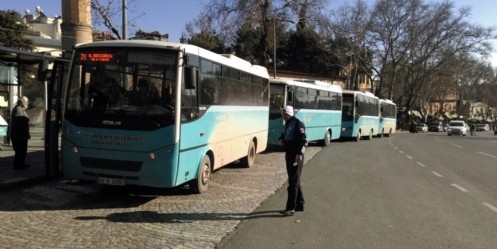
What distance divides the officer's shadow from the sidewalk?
10.7 ft

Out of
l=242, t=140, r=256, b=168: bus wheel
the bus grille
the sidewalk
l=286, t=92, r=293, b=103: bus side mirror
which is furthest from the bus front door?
l=286, t=92, r=293, b=103: bus side mirror

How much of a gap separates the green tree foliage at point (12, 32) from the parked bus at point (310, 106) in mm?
15565

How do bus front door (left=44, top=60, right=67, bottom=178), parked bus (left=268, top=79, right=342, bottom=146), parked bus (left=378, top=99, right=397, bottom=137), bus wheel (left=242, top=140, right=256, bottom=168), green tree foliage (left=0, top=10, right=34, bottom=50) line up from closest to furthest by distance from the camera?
bus front door (left=44, top=60, right=67, bottom=178) → bus wheel (left=242, top=140, right=256, bottom=168) → parked bus (left=268, top=79, right=342, bottom=146) → green tree foliage (left=0, top=10, right=34, bottom=50) → parked bus (left=378, top=99, right=397, bottom=137)

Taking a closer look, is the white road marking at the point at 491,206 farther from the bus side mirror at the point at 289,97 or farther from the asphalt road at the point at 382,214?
the bus side mirror at the point at 289,97

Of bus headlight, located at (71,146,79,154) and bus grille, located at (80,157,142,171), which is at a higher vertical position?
bus headlight, located at (71,146,79,154)

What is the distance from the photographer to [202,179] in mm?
10688

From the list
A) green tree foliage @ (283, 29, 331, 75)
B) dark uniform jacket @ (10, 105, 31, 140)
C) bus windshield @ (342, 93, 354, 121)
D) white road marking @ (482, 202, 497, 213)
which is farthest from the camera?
green tree foliage @ (283, 29, 331, 75)

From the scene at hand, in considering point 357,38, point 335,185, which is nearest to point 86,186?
point 335,185

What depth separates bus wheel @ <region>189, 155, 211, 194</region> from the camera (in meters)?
10.5

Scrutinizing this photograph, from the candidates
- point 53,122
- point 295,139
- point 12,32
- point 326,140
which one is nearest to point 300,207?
point 295,139

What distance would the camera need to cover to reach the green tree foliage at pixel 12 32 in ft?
103

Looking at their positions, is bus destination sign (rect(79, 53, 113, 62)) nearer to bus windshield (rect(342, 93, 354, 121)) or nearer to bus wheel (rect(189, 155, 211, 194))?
bus wheel (rect(189, 155, 211, 194))

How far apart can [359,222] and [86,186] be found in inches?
234

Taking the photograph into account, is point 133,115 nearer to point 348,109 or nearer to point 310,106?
point 310,106
